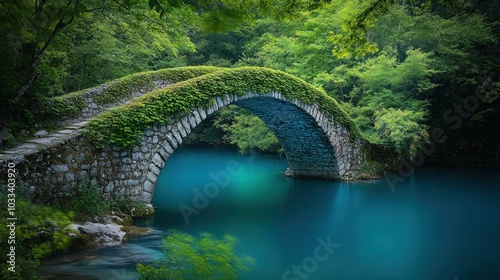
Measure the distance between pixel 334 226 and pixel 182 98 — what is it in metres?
4.23

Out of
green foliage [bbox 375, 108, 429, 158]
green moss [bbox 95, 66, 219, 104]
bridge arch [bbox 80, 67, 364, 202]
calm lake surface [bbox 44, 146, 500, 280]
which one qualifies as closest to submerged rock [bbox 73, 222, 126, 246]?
calm lake surface [bbox 44, 146, 500, 280]

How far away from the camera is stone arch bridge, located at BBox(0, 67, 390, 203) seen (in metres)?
5.61

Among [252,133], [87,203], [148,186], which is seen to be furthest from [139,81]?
[252,133]

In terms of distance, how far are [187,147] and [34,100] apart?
17486mm

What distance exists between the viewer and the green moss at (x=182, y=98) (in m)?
6.27

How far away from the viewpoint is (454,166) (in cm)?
1577

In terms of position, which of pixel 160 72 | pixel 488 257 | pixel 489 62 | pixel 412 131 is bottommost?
pixel 488 257

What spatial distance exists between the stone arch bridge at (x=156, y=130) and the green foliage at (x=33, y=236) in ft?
2.58

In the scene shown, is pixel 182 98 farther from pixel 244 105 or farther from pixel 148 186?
pixel 244 105

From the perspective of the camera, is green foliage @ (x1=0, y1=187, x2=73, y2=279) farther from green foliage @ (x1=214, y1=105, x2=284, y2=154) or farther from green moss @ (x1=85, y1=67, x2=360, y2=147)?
green foliage @ (x1=214, y1=105, x2=284, y2=154)

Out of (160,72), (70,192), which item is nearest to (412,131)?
(160,72)

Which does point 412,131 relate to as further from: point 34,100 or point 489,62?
point 34,100

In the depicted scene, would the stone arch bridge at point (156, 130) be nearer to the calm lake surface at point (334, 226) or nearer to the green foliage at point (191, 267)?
the calm lake surface at point (334, 226)

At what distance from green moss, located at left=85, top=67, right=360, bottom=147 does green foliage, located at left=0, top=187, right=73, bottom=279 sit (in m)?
1.71
